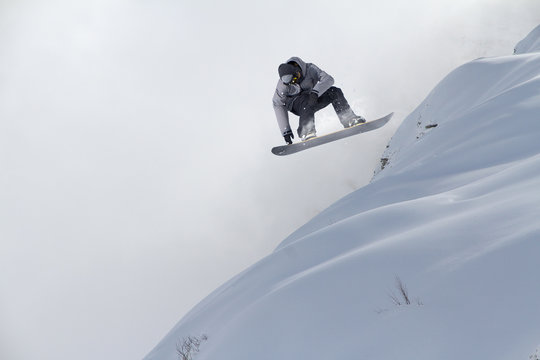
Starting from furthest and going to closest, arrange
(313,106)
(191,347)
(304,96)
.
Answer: (313,106) → (304,96) → (191,347)

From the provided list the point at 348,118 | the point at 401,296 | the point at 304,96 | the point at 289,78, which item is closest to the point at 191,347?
the point at 401,296

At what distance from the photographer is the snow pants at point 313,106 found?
38.2 feet

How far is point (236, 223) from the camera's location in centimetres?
17725

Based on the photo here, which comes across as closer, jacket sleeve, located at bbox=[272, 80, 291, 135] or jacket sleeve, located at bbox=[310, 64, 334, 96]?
jacket sleeve, located at bbox=[310, 64, 334, 96]

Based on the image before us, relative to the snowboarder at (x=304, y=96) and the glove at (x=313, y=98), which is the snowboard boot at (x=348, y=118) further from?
the glove at (x=313, y=98)

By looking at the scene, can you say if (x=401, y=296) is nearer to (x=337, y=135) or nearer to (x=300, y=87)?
(x=300, y=87)

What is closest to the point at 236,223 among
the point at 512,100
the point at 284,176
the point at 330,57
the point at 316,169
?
the point at 284,176

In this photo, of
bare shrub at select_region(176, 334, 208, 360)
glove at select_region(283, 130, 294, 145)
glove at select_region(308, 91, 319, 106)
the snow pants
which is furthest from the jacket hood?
bare shrub at select_region(176, 334, 208, 360)

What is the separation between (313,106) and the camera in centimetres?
1170

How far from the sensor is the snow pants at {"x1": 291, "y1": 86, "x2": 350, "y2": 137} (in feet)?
38.2

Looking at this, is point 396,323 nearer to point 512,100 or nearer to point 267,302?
point 267,302

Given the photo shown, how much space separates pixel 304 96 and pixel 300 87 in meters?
0.43

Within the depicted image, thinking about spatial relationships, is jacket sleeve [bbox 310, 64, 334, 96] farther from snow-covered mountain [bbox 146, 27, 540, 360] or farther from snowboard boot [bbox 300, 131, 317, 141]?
snow-covered mountain [bbox 146, 27, 540, 360]

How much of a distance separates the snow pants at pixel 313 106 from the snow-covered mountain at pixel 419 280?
4.89 metres
